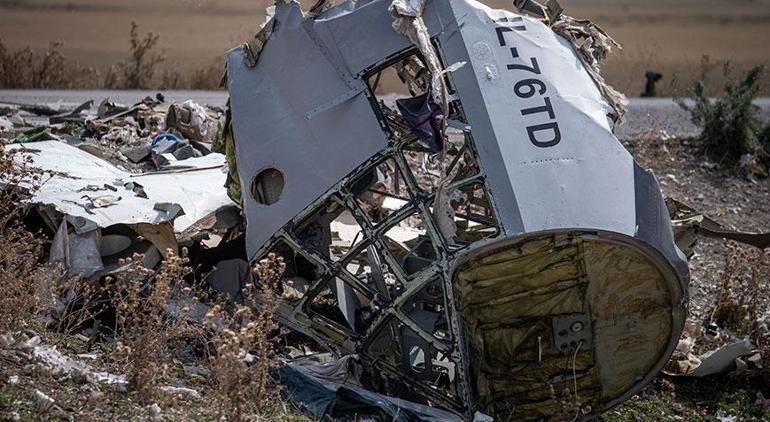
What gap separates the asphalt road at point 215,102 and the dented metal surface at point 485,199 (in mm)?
6849

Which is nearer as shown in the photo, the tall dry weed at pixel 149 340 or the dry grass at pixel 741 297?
the tall dry weed at pixel 149 340

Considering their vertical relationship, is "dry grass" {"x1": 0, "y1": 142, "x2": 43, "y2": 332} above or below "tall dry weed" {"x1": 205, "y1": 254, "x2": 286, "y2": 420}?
above

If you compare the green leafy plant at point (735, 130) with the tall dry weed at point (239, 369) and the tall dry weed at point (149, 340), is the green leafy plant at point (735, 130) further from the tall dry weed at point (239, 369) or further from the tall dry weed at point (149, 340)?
the tall dry weed at point (149, 340)

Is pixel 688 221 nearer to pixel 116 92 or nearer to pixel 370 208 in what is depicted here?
pixel 370 208

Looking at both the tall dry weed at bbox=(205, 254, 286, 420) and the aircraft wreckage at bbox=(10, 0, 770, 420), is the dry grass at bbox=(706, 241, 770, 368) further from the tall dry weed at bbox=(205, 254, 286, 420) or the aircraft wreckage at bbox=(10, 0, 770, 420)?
the tall dry weed at bbox=(205, 254, 286, 420)

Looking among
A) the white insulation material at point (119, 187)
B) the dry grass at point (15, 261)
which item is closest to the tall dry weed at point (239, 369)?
the dry grass at point (15, 261)

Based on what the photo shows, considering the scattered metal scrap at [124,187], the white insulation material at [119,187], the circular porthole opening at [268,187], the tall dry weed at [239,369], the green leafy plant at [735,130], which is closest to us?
the tall dry weed at [239,369]

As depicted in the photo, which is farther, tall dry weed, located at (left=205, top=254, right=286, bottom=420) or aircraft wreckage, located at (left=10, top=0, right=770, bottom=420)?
aircraft wreckage, located at (left=10, top=0, right=770, bottom=420)

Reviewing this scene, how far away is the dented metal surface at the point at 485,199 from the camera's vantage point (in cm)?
548

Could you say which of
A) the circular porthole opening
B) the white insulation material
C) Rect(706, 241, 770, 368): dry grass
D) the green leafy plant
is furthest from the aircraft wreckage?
the green leafy plant

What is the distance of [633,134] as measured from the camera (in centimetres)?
1258

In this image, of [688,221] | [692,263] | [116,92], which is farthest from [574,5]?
[688,221]

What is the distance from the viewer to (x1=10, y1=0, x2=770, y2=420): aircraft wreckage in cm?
550

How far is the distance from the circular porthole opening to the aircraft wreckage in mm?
12
